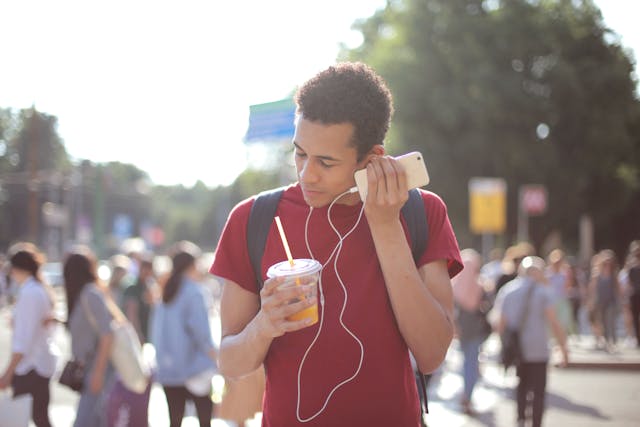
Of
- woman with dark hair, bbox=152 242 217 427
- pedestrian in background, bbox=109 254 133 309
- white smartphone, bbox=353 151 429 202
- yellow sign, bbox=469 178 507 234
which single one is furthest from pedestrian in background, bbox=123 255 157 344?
yellow sign, bbox=469 178 507 234

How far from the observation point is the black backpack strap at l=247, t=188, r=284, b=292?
260 centimetres

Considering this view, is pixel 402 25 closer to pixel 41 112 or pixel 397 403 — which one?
pixel 41 112

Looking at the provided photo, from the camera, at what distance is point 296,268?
231 cm

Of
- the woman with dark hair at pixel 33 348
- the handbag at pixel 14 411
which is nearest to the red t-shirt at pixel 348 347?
the handbag at pixel 14 411

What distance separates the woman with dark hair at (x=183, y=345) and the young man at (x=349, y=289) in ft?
15.3

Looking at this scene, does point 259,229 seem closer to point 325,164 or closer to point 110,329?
point 325,164

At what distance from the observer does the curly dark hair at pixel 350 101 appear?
2.46m

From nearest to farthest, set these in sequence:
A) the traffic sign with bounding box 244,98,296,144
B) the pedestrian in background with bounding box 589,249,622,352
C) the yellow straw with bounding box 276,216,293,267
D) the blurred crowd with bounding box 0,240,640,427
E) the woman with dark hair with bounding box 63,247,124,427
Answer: the yellow straw with bounding box 276,216,293,267
the woman with dark hair with bounding box 63,247,124,427
the blurred crowd with bounding box 0,240,640,427
the traffic sign with bounding box 244,98,296,144
the pedestrian in background with bounding box 589,249,622,352

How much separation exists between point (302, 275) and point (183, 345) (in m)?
5.15

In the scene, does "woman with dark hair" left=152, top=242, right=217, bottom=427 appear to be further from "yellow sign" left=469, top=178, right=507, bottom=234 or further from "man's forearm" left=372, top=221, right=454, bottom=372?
"yellow sign" left=469, top=178, right=507, bottom=234

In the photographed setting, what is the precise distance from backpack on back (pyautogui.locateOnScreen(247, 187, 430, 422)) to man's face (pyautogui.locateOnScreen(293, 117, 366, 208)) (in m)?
0.17

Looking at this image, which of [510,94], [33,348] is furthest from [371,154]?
[510,94]

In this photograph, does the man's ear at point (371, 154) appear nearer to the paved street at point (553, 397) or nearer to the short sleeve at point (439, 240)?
the short sleeve at point (439, 240)

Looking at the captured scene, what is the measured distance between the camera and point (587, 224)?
39.1m
